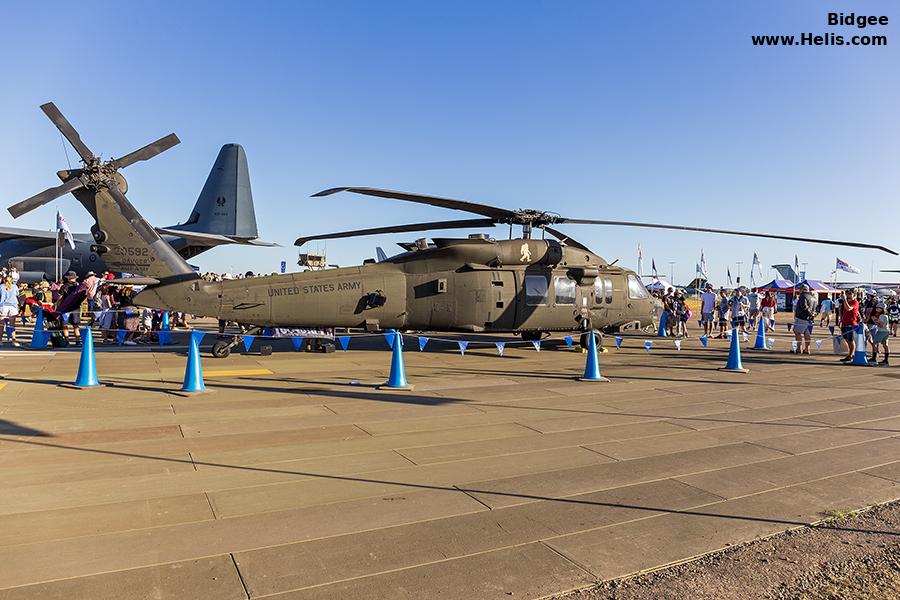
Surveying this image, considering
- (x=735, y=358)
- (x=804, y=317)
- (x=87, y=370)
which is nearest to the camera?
(x=87, y=370)

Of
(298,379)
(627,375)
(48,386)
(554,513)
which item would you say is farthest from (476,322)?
(554,513)

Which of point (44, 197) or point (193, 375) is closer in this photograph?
point (193, 375)

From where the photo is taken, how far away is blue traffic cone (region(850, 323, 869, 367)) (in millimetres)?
13664

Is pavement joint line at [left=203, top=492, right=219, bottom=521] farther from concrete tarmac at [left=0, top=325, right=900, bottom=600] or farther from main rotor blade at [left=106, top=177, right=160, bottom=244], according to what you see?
main rotor blade at [left=106, top=177, right=160, bottom=244]

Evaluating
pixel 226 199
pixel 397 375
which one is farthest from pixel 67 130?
pixel 226 199

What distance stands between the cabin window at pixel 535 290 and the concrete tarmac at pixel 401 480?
4.19m

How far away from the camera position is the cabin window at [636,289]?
595 inches

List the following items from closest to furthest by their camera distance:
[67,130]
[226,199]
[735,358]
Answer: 1. [67,130]
2. [735,358]
3. [226,199]

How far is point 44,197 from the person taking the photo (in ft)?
35.2

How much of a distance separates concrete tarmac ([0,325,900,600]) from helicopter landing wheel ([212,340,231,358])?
2974 millimetres

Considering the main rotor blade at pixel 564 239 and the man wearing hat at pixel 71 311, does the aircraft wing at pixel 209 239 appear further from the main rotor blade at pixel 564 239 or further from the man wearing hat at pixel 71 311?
the main rotor blade at pixel 564 239

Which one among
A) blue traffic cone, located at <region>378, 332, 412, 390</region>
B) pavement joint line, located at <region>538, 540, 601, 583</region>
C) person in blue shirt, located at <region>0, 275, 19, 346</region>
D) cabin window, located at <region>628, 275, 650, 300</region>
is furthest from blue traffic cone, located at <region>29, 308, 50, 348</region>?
cabin window, located at <region>628, 275, 650, 300</region>

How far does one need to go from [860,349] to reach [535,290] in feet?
26.8

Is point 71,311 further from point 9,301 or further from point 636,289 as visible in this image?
point 636,289
